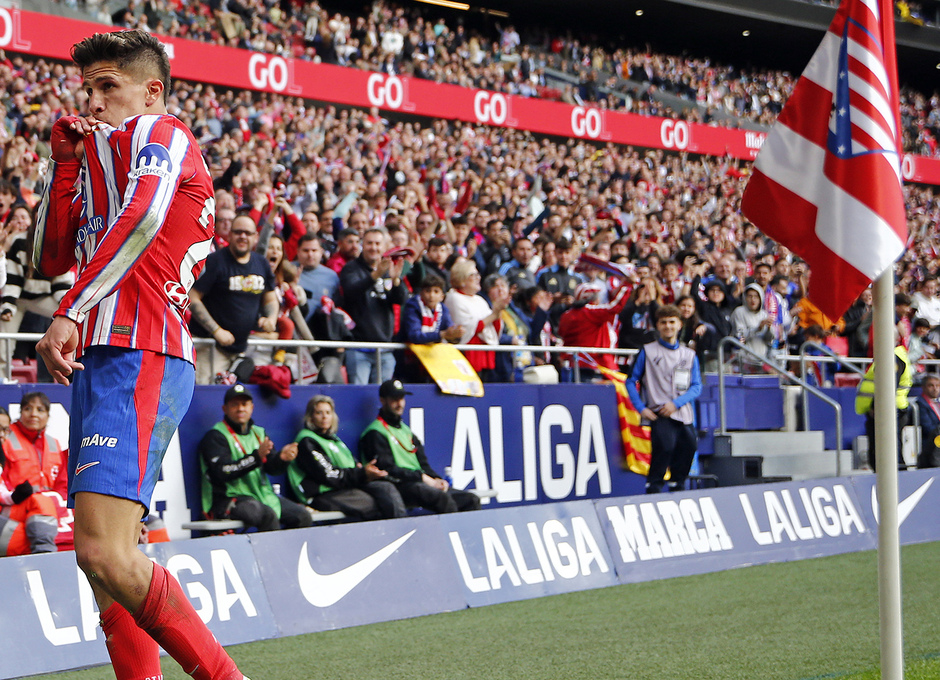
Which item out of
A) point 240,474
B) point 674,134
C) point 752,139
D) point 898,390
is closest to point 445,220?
point 898,390

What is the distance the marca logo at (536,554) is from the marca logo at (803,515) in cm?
182

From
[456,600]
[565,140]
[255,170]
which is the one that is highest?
[565,140]

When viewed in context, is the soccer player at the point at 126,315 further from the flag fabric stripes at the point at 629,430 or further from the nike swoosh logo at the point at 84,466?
the flag fabric stripes at the point at 629,430

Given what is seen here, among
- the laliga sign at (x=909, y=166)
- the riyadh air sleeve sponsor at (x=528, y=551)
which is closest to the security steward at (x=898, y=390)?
the riyadh air sleeve sponsor at (x=528, y=551)

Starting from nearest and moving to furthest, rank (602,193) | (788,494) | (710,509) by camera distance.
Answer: (710,509)
(788,494)
(602,193)

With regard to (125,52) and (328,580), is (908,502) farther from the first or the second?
(125,52)

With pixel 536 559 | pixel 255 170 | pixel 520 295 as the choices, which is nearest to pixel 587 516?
pixel 536 559

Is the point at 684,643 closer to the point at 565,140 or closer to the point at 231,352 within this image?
the point at 231,352

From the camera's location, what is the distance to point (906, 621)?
20.8 feet

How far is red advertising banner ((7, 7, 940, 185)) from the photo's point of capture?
19422 mm

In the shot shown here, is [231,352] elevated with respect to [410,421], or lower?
elevated

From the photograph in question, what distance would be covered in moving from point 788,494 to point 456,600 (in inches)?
148

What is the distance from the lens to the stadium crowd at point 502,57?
22094 mm

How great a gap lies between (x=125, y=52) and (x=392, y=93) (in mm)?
21383
